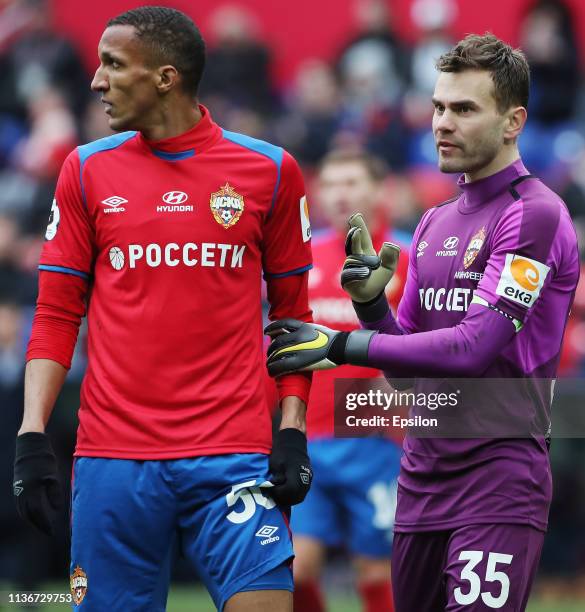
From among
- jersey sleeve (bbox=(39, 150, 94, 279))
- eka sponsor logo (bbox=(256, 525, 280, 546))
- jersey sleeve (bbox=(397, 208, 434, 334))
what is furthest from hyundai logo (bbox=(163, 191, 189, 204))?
eka sponsor logo (bbox=(256, 525, 280, 546))

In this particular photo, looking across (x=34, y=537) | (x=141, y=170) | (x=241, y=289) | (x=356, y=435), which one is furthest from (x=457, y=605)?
(x=34, y=537)

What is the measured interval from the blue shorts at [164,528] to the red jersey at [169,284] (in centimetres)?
7

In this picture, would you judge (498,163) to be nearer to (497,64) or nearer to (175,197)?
(497,64)

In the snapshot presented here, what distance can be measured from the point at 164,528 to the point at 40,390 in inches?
23.6

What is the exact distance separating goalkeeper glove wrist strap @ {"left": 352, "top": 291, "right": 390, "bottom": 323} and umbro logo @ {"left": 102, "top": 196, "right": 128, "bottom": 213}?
0.86 m

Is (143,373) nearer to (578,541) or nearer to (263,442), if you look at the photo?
(263,442)

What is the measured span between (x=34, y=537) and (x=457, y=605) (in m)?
5.58

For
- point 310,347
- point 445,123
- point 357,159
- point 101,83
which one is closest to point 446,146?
point 445,123

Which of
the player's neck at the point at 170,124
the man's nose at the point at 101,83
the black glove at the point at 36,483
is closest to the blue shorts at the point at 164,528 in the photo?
the black glove at the point at 36,483

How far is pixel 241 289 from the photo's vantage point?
4.57m

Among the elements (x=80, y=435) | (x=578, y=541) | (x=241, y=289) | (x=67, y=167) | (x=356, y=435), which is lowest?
(x=578, y=541)

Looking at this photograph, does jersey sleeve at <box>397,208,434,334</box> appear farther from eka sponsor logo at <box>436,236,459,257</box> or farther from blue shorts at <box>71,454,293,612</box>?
blue shorts at <box>71,454,293,612</box>

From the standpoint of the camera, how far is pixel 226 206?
4.56m

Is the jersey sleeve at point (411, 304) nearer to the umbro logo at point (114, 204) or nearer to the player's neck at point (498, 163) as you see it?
the player's neck at point (498, 163)
